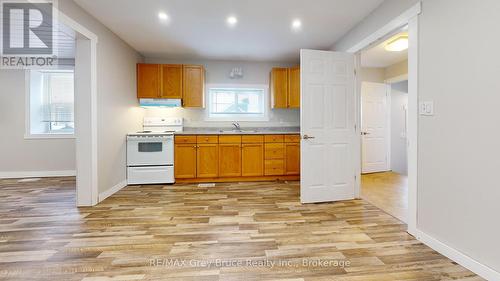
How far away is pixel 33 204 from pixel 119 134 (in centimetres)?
142

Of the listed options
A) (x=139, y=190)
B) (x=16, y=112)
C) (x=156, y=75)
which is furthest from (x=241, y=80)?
(x=16, y=112)

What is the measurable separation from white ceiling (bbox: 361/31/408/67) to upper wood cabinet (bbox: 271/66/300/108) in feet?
4.31

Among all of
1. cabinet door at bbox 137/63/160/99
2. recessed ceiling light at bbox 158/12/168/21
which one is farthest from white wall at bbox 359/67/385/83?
cabinet door at bbox 137/63/160/99

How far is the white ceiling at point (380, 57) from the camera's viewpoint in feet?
13.7

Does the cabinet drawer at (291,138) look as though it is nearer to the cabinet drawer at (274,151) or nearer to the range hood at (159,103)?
the cabinet drawer at (274,151)

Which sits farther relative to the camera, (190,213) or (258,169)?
(258,169)

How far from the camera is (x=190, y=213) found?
9.30 feet

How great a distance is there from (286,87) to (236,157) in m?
1.77

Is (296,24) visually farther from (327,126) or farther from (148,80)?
(148,80)

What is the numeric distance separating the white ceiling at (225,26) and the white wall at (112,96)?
6.5 inches

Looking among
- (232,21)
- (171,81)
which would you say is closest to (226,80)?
(171,81)

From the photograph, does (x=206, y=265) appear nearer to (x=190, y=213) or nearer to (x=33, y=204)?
(x=190, y=213)

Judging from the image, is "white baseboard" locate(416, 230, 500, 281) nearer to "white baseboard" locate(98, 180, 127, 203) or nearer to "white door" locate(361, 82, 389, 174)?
"white door" locate(361, 82, 389, 174)

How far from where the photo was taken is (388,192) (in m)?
3.68
